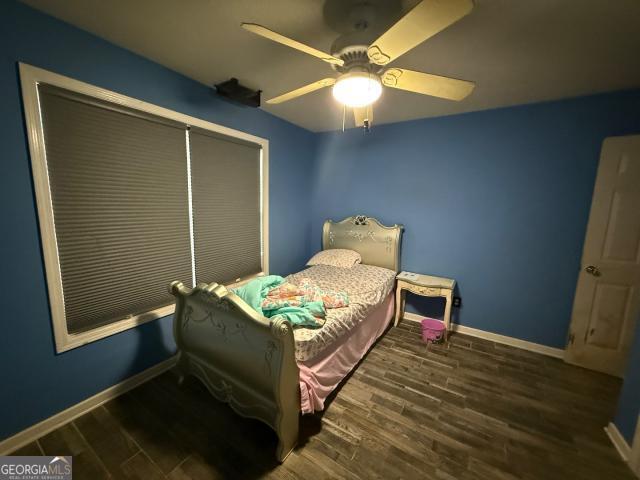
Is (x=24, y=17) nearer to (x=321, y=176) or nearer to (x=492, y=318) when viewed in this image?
(x=321, y=176)

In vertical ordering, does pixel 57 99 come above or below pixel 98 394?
above

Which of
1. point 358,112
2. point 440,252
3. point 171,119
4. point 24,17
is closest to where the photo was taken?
point 24,17

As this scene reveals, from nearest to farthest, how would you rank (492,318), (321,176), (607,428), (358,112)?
(607,428) → (358,112) → (492,318) → (321,176)

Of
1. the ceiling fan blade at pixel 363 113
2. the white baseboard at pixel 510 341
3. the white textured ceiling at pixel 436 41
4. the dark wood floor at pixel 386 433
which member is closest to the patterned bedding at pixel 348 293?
the dark wood floor at pixel 386 433

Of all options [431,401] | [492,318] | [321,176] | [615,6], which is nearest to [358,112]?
[615,6]

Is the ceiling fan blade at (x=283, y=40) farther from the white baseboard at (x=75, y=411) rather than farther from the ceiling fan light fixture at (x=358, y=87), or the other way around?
the white baseboard at (x=75, y=411)

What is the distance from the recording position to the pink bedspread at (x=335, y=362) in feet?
5.18

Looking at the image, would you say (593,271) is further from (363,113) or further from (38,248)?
(38,248)

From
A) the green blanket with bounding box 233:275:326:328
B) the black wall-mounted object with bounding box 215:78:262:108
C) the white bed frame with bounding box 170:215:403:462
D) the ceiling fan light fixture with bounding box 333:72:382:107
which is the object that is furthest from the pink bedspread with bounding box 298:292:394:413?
the black wall-mounted object with bounding box 215:78:262:108

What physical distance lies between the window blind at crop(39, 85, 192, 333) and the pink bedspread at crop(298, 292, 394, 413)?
56.1 inches

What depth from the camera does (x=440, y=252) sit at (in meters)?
3.03

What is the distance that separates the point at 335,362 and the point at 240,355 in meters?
0.74

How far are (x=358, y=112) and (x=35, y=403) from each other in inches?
113

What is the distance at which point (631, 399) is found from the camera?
1564 millimetres
